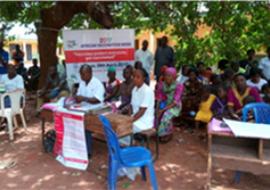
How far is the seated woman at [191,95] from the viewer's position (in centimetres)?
639

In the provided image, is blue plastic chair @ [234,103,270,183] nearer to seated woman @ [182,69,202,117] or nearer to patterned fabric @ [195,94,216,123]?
patterned fabric @ [195,94,216,123]

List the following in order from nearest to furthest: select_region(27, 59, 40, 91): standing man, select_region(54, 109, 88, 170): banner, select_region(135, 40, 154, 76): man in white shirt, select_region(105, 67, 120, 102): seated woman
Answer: select_region(54, 109, 88, 170): banner, select_region(105, 67, 120, 102): seated woman, select_region(135, 40, 154, 76): man in white shirt, select_region(27, 59, 40, 91): standing man

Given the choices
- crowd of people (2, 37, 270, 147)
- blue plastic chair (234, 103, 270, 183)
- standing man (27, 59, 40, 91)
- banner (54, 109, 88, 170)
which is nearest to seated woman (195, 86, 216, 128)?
crowd of people (2, 37, 270, 147)

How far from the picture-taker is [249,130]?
353 cm

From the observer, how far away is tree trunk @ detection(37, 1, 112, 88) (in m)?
7.10

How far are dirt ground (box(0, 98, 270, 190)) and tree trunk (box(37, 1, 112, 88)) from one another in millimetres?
2794

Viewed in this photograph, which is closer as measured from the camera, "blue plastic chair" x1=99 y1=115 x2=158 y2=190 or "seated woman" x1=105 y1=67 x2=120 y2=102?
"blue plastic chair" x1=99 y1=115 x2=158 y2=190

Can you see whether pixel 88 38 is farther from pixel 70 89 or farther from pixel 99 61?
pixel 70 89

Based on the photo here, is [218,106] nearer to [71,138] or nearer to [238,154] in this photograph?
[238,154]

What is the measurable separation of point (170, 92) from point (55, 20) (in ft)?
11.6

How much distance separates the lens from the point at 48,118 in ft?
16.8

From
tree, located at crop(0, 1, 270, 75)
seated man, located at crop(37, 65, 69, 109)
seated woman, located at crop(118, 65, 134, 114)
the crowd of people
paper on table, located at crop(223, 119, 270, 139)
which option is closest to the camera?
paper on table, located at crop(223, 119, 270, 139)

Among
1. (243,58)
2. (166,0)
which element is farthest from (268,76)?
(166,0)

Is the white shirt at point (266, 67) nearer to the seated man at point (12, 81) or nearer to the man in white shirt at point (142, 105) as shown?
the man in white shirt at point (142, 105)
